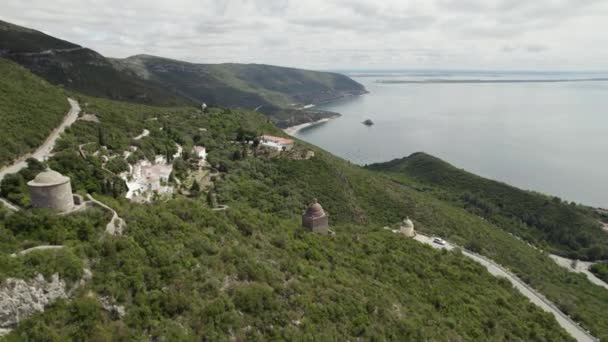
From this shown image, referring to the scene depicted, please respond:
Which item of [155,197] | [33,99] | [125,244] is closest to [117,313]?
[125,244]

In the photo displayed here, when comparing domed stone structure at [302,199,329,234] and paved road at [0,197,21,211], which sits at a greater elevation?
paved road at [0,197,21,211]

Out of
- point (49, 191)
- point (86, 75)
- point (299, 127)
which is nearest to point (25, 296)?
point (49, 191)

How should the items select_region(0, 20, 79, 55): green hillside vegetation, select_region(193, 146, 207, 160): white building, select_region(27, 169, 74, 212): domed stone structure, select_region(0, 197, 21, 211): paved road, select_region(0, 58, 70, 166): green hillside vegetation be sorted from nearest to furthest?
select_region(27, 169, 74, 212): domed stone structure < select_region(0, 197, 21, 211): paved road < select_region(0, 58, 70, 166): green hillside vegetation < select_region(193, 146, 207, 160): white building < select_region(0, 20, 79, 55): green hillside vegetation

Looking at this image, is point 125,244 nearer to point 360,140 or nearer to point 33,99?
point 33,99

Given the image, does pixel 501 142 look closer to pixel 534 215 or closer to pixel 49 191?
pixel 534 215

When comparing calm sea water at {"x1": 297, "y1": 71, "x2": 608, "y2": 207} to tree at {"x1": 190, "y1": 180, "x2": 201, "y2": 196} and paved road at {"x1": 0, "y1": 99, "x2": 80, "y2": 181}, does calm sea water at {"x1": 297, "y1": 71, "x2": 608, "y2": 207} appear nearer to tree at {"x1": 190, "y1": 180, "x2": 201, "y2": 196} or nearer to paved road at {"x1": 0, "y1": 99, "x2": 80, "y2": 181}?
tree at {"x1": 190, "y1": 180, "x2": 201, "y2": 196}

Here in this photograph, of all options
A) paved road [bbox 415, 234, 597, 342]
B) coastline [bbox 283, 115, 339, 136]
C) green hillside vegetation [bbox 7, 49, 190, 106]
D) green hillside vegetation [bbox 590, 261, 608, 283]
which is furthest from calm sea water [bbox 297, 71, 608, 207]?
green hillside vegetation [bbox 7, 49, 190, 106]
